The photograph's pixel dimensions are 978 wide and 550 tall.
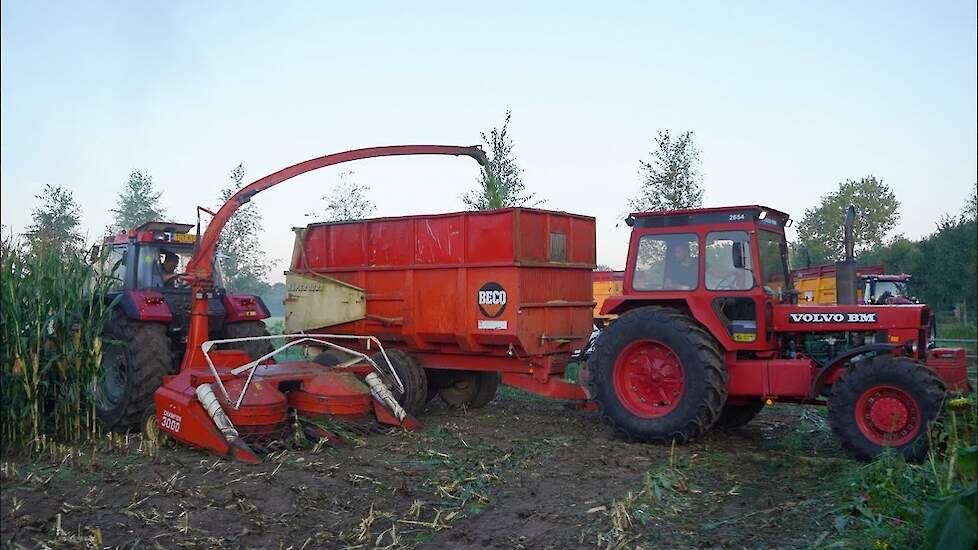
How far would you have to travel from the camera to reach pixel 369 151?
953 centimetres

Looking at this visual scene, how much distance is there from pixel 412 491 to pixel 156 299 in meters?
3.99

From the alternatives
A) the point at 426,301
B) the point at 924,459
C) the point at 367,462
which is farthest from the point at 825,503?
the point at 426,301

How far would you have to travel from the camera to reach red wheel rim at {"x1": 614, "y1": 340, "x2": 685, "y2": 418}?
24.8 ft

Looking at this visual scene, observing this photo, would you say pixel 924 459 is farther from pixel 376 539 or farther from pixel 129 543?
pixel 129 543

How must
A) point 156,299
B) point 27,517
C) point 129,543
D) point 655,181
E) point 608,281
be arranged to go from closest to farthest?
1. point 129,543
2. point 27,517
3. point 156,299
4. point 655,181
5. point 608,281

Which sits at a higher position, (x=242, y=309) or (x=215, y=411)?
(x=242, y=309)

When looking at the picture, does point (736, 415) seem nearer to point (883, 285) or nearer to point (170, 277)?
point (170, 277)

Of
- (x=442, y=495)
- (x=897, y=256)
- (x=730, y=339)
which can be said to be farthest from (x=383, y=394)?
(x=897, y=256)

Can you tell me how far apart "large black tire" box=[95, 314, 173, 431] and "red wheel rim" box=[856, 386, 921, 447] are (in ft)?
20.7

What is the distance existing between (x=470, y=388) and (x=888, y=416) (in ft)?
16.2

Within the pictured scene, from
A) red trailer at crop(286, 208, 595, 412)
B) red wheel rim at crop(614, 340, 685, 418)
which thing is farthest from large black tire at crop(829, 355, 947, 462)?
red trailer at crop(286, 208, 595, 412)

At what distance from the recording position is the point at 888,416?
6.42m

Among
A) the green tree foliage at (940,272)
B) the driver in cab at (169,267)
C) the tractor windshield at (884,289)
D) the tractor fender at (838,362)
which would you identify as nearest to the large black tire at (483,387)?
the driver in cab at (169,267)

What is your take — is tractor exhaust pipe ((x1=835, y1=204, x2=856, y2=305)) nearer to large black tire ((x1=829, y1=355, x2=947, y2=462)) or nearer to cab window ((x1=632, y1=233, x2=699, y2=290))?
large black tire ((x1=829, y1=355, x2=947, y2=462))
